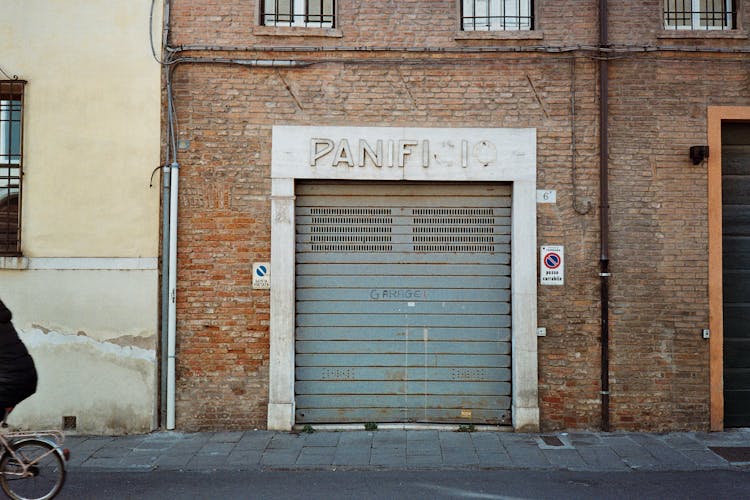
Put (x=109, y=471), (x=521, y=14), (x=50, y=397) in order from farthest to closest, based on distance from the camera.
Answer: (x=521, y=14)
(x=50, y=397)
(x=109, y=471)

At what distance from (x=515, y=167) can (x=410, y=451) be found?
3.84 m

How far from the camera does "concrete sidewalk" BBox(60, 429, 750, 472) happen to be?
7535 millimetres

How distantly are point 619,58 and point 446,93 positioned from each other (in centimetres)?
231

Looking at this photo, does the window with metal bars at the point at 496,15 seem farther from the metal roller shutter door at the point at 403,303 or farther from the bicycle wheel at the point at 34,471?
the bicycle wheel at the point at 34,471

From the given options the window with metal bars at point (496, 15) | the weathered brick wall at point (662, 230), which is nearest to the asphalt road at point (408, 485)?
the weathered brick wall at point (662, 230)

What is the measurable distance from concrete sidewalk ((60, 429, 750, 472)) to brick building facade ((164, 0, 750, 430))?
0.36 meters

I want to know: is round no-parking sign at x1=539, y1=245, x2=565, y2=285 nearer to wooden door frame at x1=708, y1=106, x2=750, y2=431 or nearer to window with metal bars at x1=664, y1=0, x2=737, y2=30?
wooden door frame at x1=708, y1=106, x2=750, y2=431

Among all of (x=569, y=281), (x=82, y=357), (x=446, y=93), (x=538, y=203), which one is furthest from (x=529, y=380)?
(x=82, y=357)

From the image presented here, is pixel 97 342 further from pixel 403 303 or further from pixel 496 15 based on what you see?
pixel 496 15

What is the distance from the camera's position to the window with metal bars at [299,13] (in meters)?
9.39

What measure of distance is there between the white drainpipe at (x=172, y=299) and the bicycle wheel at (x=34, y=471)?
105 inches

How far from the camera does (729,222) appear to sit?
30.7ft

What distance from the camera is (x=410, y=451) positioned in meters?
8.02

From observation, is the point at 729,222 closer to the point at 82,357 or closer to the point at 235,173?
the point at 235,173
